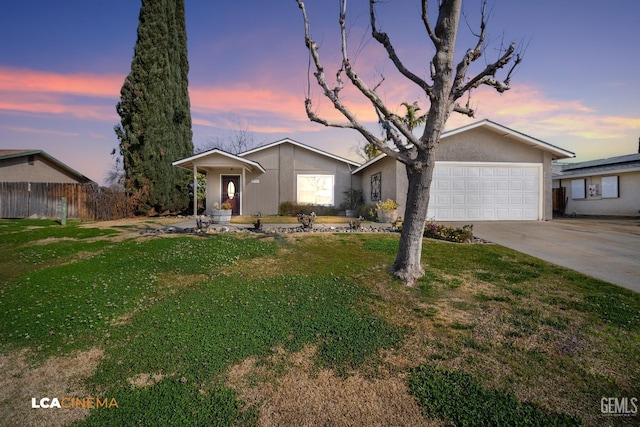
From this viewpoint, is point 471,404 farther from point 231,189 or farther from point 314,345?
point 231,189

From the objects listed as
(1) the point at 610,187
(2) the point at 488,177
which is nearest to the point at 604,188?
(1) the point at 610,187

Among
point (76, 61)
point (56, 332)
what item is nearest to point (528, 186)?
point (56, 332)

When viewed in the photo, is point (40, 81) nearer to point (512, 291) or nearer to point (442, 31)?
point (442, 31)

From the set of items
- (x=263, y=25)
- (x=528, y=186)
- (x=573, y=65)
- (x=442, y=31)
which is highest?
(x=263, y=25)

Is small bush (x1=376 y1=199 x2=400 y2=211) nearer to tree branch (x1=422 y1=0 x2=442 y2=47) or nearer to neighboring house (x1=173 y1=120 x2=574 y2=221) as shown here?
neighboring house (x1=173 y1=120 x2=574 y2=221)

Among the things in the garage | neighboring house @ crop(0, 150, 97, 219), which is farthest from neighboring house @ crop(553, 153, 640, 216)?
neighboring house @ crop(0, 150, 97, 219)

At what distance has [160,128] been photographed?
19094 mm

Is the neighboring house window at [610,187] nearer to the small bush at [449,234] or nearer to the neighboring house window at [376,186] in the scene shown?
the neighboring house window at [376,186]

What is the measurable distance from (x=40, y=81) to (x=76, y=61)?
150 cm

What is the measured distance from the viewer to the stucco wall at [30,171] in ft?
63.1

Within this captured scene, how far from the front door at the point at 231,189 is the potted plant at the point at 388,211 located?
10.4 m

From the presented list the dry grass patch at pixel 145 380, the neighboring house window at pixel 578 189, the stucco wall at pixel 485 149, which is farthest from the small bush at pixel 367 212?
the neighboring house window at pixel 578 189

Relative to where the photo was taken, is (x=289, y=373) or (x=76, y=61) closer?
(x=289, y=373)

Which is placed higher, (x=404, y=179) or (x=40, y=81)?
(x=40, y=81)
